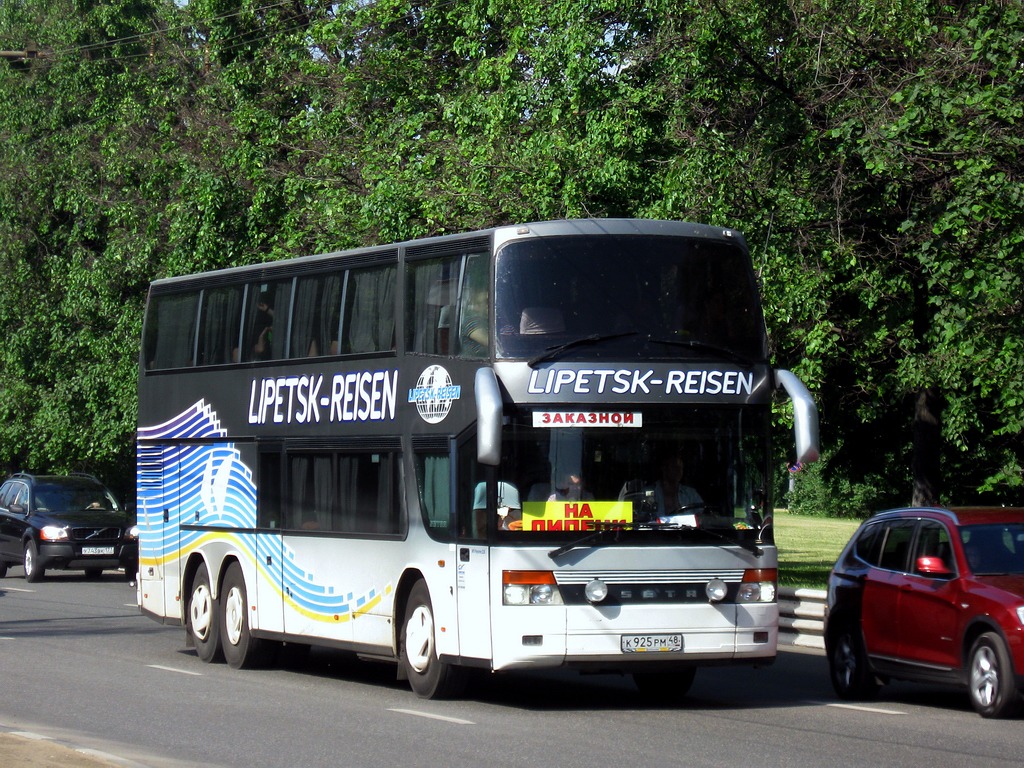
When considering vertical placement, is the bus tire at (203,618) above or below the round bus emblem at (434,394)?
below

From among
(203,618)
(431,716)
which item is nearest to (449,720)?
(431,716)

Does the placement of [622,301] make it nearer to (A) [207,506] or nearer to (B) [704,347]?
(B) [704,347]

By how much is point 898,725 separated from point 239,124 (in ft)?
73.5

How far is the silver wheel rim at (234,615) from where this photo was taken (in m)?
16.4

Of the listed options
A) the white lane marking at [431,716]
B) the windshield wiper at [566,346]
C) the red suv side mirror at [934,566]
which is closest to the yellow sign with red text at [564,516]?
the windshield wiper at [566,346]

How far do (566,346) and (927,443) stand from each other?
13.4 meters

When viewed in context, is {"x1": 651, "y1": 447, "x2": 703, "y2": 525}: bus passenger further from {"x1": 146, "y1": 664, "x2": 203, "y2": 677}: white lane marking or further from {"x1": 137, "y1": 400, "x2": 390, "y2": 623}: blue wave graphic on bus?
{"x1": 146, "y1": 664, "x2": 203, "y2": 677}: white lane marking

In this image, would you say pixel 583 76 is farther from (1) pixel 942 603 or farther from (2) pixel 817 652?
(1) pixel 942 603

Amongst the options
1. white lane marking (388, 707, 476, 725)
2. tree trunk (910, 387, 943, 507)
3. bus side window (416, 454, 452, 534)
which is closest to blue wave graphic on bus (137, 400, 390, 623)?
bus side window (416, 454, 452, 534)

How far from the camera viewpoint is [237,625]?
16453 mm

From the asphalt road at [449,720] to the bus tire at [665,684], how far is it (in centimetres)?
18

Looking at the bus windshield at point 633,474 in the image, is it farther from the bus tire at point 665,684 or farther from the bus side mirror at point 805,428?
the bus tire at point 665,684

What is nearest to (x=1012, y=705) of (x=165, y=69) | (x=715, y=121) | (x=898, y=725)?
(x=898, y=725)

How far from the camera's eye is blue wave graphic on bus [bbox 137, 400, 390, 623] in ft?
49.5
